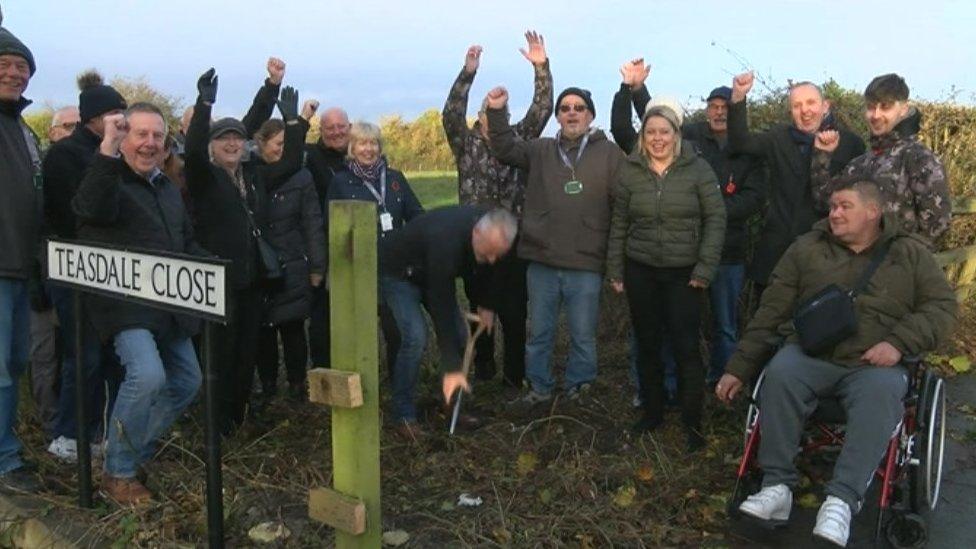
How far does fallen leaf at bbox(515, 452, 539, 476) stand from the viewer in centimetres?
493

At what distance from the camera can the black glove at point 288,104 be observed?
5848mm

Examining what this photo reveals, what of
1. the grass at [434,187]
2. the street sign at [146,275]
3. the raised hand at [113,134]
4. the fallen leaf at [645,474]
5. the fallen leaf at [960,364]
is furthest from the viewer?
the grass at [434,187]

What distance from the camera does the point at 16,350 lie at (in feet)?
15.5

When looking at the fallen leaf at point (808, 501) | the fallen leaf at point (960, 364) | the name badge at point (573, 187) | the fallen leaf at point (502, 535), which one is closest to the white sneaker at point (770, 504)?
the fallen leaf at point (808, 501)

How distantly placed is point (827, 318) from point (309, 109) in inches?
140

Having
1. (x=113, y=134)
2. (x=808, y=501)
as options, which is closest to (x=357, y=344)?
(x=113, y=134)

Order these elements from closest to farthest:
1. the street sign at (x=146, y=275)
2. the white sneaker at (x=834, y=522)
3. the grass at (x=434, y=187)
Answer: the street sign at (x=146, y=275) < the white sneaker at (x=834, y=522) < the grass at (x=434, y=187)

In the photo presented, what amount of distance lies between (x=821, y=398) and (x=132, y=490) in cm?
322

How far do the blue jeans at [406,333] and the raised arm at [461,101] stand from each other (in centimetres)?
140

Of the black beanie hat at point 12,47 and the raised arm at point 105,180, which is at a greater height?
the black beanie hat at point 12,47

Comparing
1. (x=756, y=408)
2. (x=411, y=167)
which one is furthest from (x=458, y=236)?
(x=411, y=167)

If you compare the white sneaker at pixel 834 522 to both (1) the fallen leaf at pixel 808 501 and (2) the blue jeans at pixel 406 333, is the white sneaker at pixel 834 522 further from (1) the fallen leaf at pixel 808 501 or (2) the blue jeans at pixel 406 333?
(2) the blue jeans at pixel 406 333

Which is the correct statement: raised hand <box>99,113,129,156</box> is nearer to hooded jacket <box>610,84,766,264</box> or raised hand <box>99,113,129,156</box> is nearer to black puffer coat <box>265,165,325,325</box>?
black puffer coat <box>265,165,325,325</box>

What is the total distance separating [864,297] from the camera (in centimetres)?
441
